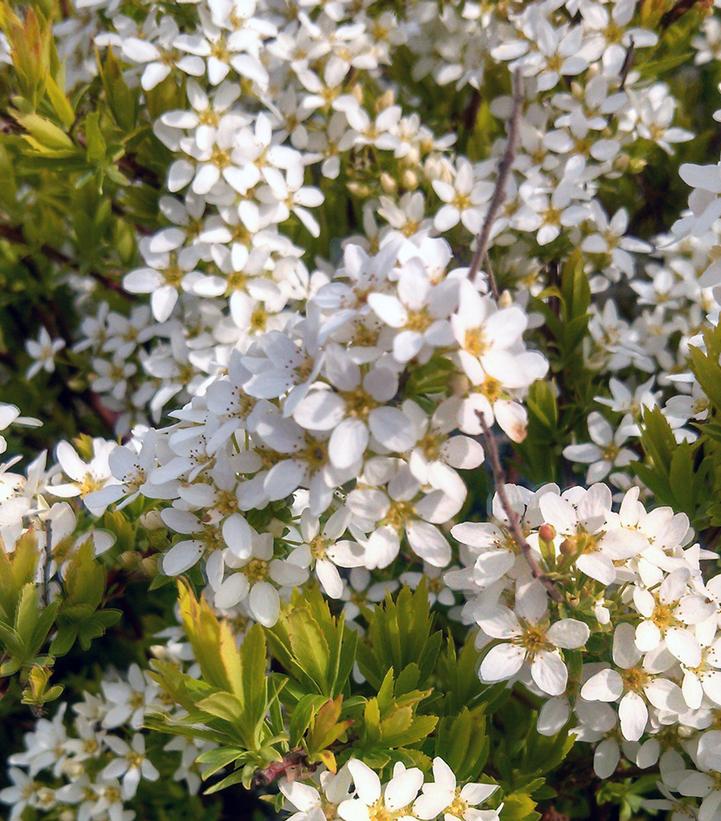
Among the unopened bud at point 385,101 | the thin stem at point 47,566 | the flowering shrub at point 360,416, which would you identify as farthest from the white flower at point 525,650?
the unopened bud at point 385,101

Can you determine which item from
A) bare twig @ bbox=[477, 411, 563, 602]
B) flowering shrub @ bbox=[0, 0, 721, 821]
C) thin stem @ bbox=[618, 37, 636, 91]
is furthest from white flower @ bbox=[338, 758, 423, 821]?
thin stem @ bbox=[618, 37, 636, 91]

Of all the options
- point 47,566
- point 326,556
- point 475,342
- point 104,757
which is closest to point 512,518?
point 475,342

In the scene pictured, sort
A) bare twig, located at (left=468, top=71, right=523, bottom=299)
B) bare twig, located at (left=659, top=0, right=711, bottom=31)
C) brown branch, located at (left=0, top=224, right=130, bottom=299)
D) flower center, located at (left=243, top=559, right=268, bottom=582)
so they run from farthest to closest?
brown branch, located at (left=0, top=224, right=130, bottom=299)
bare twig, located at (left=659, top=0, right=711, bottom=31)
flower center, located at (left=243, top=559, right=268, bottom=582)
bare twig, located at (left=468, top=71, right=523, bottom=299)

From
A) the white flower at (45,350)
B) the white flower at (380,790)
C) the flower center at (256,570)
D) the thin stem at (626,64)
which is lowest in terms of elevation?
the white flower at (45,350)

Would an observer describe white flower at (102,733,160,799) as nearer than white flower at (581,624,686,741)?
No

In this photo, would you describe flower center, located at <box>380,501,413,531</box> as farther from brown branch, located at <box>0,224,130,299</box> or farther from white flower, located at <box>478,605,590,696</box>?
brown branch, located at <box>0,224,130,299</box>

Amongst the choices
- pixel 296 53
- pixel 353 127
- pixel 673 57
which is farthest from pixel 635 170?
pixel 296 53

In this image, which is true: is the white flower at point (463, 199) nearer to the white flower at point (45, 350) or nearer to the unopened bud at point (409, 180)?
the unopened bud at point (409, 180)
